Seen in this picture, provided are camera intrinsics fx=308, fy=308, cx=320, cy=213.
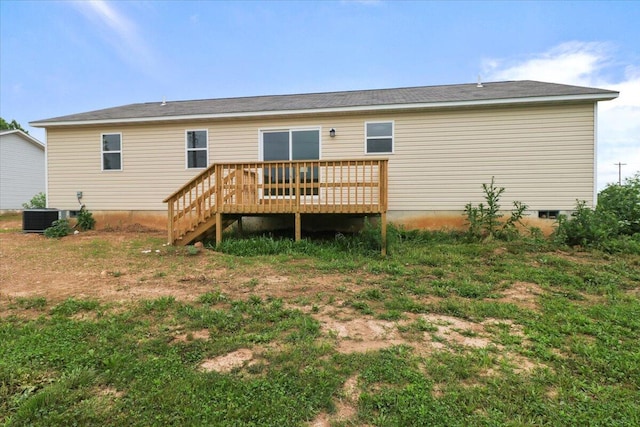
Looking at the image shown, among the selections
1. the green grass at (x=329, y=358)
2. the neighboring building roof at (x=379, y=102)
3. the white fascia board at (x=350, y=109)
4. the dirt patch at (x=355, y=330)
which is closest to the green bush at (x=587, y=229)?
the green grass at (x=329, y=358)

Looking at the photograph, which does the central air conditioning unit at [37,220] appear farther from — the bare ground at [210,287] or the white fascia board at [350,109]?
the white fascia board at [350,109]

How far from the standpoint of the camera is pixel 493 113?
8.05 m

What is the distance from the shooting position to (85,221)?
955cm

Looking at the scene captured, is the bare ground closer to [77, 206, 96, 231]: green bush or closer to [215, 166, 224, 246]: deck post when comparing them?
[215, 166, 224, 246]: deck post

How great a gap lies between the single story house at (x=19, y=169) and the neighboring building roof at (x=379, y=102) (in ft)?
31.9

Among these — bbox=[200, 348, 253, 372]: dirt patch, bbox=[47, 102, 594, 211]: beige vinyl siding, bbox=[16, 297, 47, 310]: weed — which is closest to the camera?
bbox=[200, 348, 253, 372]: dirt patch

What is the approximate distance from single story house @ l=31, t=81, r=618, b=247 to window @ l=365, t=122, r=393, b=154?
0.03 m

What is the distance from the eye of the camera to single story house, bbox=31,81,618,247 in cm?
714

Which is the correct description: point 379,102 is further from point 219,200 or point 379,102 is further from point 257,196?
point 219,200

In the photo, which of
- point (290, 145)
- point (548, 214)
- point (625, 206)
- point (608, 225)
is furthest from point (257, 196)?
point (625, 206)

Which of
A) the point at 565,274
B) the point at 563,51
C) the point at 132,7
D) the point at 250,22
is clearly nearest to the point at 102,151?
the point at 132,7

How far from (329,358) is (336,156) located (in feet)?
22.0

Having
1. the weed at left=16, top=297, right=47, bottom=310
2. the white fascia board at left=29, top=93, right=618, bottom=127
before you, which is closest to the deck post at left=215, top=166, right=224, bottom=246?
the white fascia board at left=29, top=93, right=618, bottom=127

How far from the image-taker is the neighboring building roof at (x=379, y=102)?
768cm
